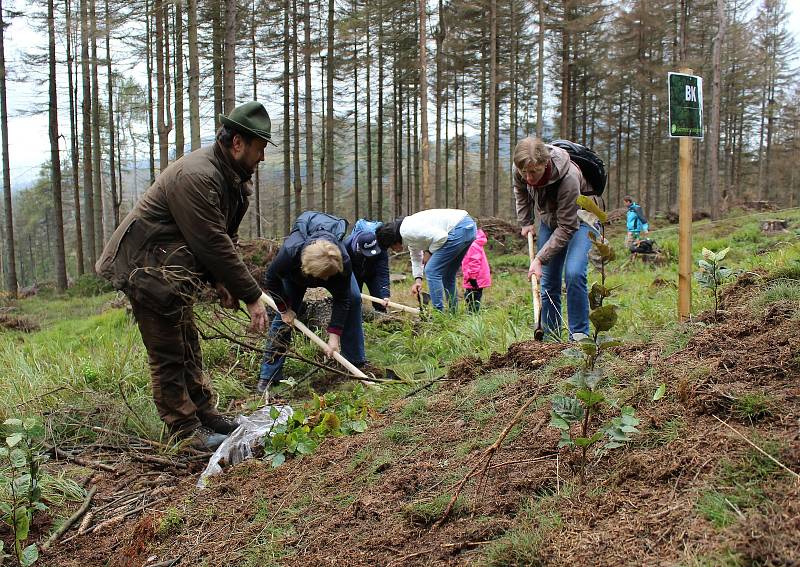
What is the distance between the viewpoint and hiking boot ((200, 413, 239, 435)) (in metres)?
3.96

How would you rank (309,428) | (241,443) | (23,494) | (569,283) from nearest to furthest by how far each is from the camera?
1. (23,494)
2. (309,428)
3. (241,443)
4. (569,283)

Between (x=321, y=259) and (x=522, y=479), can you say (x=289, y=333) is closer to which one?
(x=321, y=259)

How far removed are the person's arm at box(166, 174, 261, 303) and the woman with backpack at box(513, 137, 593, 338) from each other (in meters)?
2.08

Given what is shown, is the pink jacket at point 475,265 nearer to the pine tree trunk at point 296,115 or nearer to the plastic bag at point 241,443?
the plastic bag at point 241,443

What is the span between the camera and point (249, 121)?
3.50m

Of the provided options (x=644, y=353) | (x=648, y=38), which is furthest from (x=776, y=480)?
A: (x=648, y=38)

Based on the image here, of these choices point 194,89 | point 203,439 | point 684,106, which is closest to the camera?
point 684,106

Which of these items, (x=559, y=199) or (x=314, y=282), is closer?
(x=559, y=199)

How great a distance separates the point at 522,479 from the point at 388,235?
15.1 ft

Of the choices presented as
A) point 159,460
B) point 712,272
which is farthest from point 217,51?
point 712,272

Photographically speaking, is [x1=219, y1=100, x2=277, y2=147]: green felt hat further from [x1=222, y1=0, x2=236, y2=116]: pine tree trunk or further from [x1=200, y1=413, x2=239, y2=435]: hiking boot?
[x1=222, y1=0, x2=236, y2=116]: pine tree trunk

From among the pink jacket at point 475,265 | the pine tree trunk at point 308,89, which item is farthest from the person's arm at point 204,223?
the pine tree trunk at point 308,89

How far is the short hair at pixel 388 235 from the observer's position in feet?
20.7

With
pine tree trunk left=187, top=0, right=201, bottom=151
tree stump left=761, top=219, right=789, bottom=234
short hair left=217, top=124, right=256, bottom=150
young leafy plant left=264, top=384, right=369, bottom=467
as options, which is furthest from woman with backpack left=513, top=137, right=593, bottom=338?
tree stump left=761, top=219, right=789, bottom=234
